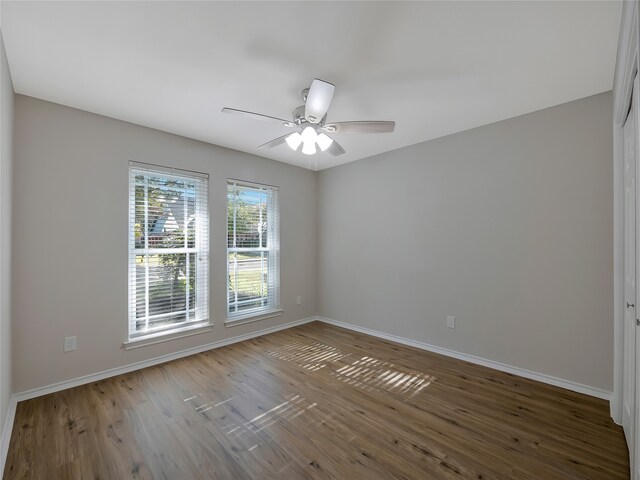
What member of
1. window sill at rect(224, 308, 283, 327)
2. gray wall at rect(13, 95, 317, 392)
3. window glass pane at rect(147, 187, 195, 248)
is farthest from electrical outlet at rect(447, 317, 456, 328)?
window glass pane at rect(147, 187, 195, 248)

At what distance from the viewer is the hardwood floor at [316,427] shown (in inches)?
66.4

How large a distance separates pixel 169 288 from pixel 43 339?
3.55ft

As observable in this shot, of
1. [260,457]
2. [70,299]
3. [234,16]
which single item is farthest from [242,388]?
[234,16]

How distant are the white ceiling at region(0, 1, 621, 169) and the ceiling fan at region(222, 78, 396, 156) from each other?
0.80ft

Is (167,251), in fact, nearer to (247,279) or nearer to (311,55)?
(247,279)

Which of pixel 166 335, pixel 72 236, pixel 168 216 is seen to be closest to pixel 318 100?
pixel 168 216

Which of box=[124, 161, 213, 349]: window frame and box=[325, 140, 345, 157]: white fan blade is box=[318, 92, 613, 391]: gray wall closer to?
box=[325, 140, 345, 157]: white fan blade

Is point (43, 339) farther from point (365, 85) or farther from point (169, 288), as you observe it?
point (365, 85)

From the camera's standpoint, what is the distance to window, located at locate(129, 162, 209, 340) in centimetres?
304

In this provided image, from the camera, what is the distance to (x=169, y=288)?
3.29 m

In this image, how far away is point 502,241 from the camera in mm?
2928

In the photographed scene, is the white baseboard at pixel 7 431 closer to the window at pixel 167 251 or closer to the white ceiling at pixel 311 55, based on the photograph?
the window at pixel 167 251

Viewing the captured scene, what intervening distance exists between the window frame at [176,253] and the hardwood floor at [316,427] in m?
0.39

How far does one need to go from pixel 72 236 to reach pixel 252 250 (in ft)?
6.46
